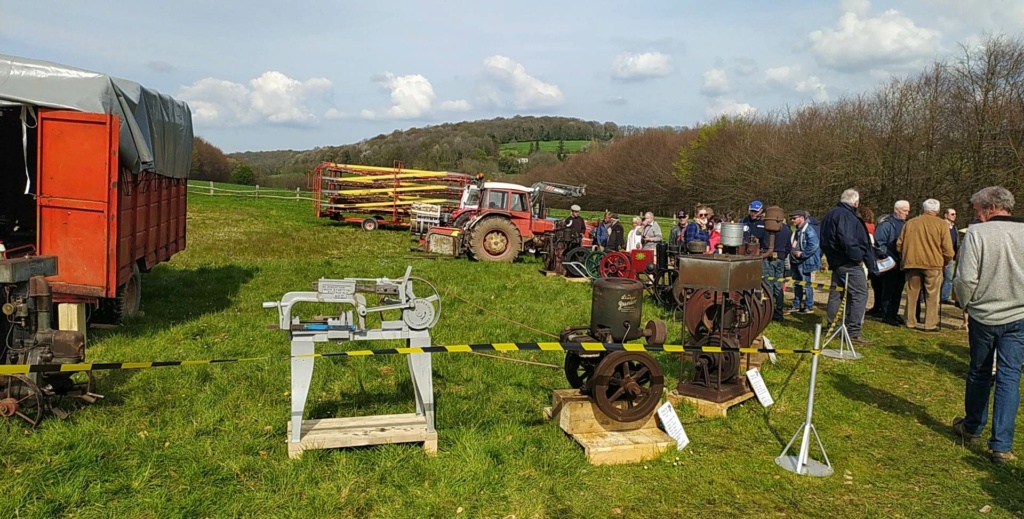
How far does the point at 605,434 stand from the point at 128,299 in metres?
6.21

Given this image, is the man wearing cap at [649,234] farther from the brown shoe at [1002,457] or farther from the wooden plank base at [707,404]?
the brown shoe at [1002,457]

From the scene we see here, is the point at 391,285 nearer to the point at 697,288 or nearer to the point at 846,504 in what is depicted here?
the point at 697,288

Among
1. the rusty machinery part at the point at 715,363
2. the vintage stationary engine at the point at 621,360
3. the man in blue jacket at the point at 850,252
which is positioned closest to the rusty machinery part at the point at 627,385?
the vintage stationary engine at the point at 621,360

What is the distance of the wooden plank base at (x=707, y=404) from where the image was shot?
210 inches

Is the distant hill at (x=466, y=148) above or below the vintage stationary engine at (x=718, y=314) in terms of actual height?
above

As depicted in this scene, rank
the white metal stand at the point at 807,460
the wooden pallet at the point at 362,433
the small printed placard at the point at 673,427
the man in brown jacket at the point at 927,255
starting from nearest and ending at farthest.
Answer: the wooden pallet at the point at 362,433, the white metal stand at the point at 807,460, the small printed placard at the point at 673,427, the man in brown jacket at the point at 927,255

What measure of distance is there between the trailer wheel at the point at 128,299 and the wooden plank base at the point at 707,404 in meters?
5.92

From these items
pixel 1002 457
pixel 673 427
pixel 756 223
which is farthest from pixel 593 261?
pixel 1002 457

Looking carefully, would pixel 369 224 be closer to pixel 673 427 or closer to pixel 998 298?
pixel 673 427

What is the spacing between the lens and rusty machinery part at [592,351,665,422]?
454 cm

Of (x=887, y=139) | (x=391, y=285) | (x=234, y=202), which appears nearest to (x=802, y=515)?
(x=391, y=285)

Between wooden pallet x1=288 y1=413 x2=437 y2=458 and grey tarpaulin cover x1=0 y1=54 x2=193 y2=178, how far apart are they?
12.8 ft

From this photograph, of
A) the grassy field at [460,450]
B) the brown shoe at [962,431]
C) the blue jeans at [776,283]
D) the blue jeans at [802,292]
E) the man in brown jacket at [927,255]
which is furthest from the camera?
the blue jeans at [802,292]

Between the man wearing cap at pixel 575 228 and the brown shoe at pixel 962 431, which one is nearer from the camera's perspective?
the brown shoe at pixel 962 431
